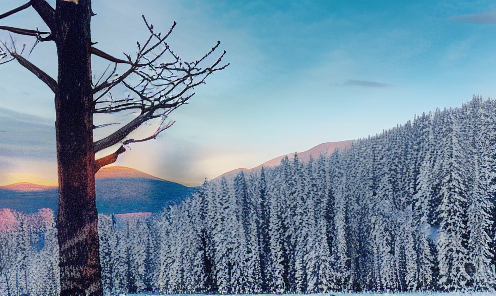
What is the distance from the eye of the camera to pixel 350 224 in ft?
112

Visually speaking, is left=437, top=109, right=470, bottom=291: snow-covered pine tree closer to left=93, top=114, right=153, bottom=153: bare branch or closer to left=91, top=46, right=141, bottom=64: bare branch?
left=93, top=114, right=153, bottom=153: bare branch

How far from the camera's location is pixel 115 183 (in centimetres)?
7638

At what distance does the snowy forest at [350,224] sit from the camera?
1101 inches

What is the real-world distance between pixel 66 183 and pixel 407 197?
35158 millimetres

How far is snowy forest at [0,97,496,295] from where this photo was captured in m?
28.0

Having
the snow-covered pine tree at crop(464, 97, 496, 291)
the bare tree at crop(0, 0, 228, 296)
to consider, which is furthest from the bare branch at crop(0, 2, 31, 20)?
the snow-covered pine tree at crop(464, 97, 496, 291)

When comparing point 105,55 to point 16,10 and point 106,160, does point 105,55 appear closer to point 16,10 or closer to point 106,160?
point 16,10

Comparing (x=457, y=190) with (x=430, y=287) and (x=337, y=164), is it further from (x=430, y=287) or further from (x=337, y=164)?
(x=337, y=164)

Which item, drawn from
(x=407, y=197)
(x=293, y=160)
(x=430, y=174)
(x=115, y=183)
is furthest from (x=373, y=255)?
(x=115, y=183)

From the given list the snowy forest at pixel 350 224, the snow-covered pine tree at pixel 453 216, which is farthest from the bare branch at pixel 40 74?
the snow-covered pine tree at pixel 453 216

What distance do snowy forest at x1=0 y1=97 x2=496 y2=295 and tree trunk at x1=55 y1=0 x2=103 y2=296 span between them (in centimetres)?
2563

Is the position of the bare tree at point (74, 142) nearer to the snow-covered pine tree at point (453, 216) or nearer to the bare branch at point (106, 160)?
the bare branch at point (106, 160)

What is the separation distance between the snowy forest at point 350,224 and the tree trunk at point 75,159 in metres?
25.6

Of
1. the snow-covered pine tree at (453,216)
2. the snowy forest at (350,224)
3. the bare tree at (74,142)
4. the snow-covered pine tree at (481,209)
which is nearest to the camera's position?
the bare tree at (74,142)
